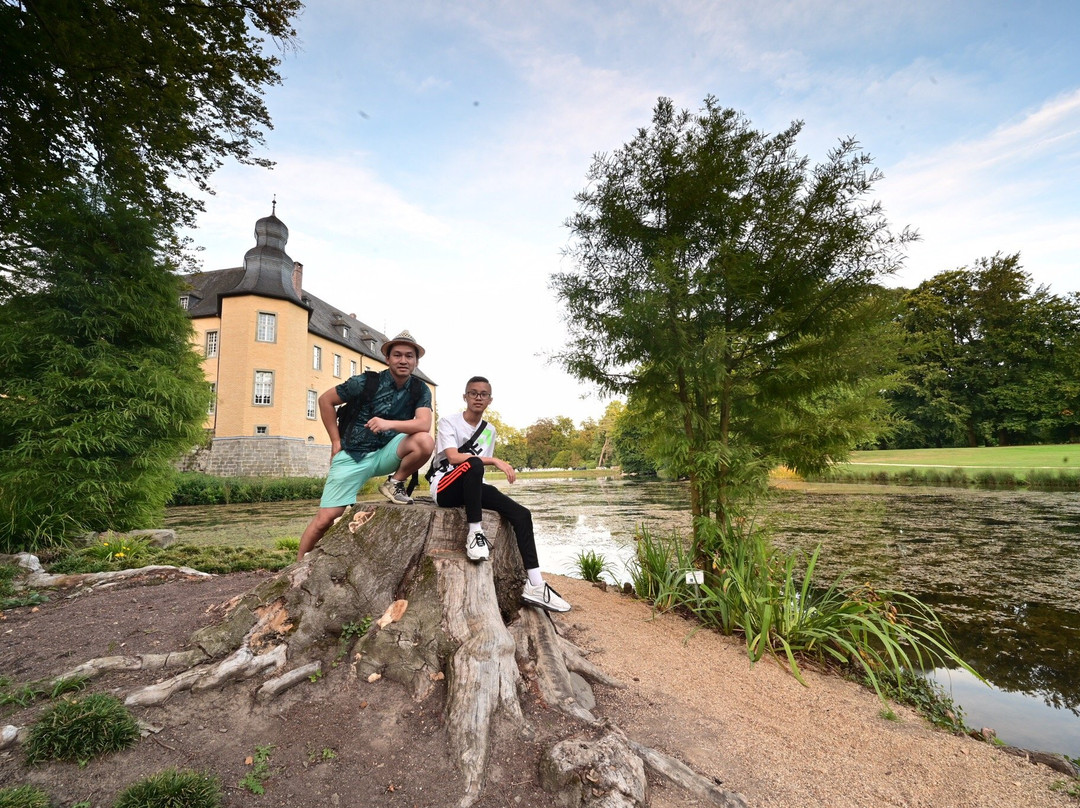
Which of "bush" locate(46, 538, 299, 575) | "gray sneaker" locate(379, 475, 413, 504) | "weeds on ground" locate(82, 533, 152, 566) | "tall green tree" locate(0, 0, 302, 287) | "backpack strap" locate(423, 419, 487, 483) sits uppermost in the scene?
"tall green tree" locate(0, 0, 302, 287)

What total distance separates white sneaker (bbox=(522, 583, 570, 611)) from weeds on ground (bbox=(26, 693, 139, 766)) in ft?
7.11

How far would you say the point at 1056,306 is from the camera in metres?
29.2

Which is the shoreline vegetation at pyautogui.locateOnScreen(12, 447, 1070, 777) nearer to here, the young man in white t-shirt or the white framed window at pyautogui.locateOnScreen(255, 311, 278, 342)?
the young man in white t-shirt

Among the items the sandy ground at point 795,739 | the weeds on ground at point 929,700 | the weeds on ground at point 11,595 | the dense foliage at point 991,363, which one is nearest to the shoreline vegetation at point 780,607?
the weeds on ground at point 929,700

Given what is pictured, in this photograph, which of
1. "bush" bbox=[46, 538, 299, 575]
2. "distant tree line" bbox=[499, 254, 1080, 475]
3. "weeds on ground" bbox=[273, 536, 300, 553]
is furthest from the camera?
"distant tree line" bbox=[499, 254, 1080, 475]

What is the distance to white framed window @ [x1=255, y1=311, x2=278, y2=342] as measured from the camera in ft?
80.3

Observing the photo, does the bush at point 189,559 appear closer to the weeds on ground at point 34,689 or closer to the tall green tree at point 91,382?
the tall green tree at point 91,382

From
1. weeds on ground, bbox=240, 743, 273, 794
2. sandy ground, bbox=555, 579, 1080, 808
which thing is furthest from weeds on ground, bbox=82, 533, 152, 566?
sandy ground, bbox=555, 579, 1080, 808

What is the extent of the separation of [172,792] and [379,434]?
7.29 ft

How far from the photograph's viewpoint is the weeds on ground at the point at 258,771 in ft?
6.20

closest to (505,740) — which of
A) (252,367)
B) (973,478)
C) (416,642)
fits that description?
(416,642)

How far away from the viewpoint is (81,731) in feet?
6.54

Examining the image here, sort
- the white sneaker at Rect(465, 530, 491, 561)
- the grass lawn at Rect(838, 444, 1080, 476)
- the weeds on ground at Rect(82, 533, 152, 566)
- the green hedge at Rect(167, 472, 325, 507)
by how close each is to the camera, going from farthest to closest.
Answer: the grass lawn at Rect(838, 444, 1080, 476), the green hedge at Rect(167, 472, 325, 507), the weeds on ground at Rect(82, 533, 152, 566), the white sneaker at Rect(465, 530, 491, 561)

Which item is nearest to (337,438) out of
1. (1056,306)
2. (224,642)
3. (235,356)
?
(224,642)
